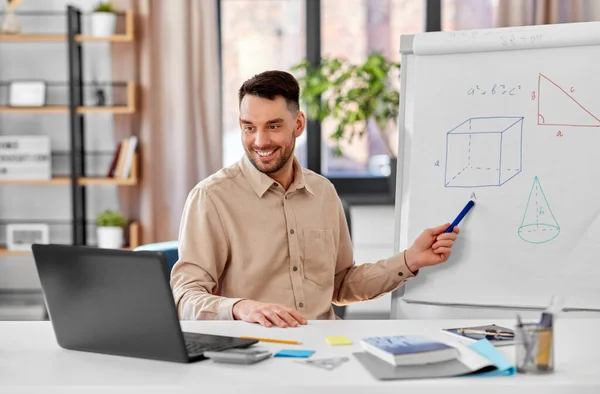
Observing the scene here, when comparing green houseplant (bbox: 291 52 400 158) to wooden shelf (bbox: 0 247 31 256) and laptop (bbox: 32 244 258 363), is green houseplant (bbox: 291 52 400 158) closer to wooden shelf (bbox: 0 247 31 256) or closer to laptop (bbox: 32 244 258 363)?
wooden shelf (bbox: 0 247 31 256)

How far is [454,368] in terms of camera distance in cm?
124

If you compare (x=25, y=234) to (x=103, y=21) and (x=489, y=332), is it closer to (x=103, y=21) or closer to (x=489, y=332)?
(x=103, y=21)

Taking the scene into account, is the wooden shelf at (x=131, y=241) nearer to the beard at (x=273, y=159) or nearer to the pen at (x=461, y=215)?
the beard at (x=273, y=159)

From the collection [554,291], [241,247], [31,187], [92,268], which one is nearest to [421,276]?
[554,291]

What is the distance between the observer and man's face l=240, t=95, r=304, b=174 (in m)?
1.92

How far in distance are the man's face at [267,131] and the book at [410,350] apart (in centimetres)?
73

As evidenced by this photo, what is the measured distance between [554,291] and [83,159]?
2.83 metres

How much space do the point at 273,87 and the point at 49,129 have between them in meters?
2.69

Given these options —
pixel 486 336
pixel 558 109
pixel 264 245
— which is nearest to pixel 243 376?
pixel 486 336

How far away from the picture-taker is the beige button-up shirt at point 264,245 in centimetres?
192

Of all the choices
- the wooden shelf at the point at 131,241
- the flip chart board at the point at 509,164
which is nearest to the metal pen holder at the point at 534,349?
the flip chart board at the point at 509,164

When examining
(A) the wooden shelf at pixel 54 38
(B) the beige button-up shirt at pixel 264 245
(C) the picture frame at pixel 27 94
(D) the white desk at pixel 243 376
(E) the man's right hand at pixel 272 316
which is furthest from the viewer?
(C) the picture frame at pixel 27 94

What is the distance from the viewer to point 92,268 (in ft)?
4.37

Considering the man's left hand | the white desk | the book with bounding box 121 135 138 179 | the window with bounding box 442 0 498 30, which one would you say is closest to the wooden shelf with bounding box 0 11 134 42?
the book with bounding box 121 135 138 179
